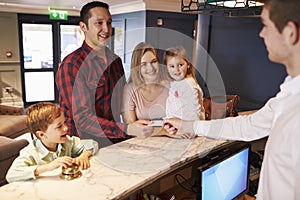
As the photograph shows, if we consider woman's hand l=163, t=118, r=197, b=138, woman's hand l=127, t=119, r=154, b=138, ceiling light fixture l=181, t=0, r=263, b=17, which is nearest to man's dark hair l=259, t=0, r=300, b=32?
ceiling light fixture l=181, t=0, r=263, b=17

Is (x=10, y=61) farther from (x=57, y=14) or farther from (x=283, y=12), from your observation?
(x=283, y=12)

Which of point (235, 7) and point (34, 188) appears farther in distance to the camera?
point (235, 7)

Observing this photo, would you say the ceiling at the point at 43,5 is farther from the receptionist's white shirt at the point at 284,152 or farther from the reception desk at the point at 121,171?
the receptionist's white shirt at the point at 284,152

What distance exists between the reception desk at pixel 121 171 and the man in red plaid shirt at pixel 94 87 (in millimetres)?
153

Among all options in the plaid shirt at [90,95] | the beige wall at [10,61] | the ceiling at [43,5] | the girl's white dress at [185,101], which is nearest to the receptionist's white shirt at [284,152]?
the girl's white dress at [185,101]

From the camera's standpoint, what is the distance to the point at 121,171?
105 centimetres

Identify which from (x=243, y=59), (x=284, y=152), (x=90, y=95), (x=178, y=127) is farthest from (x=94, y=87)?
(x=243, y=59)

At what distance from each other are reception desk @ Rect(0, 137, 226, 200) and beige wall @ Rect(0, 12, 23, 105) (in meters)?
5.61

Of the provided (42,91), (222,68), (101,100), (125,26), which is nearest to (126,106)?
(101,100)

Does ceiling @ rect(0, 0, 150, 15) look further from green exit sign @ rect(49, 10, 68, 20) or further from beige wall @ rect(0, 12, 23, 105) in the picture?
beige wall @ rect(0, 12, 23, 105)

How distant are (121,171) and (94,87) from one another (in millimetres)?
616

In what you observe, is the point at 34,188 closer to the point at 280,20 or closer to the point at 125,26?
the point at 280,20

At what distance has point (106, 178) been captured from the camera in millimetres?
992

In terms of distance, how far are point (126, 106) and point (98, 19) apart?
0.52 m
